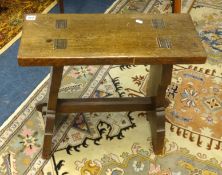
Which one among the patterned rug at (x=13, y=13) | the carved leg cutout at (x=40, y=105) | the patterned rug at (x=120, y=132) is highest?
the patterned rug at (x=13, y=13)

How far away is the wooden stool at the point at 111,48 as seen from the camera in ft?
4.13

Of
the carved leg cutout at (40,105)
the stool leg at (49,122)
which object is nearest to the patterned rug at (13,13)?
the carved leg cutout at (40,105)

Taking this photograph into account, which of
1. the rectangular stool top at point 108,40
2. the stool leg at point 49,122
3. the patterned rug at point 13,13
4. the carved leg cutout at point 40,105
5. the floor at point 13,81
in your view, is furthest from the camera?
the patterned rug at point 13,13

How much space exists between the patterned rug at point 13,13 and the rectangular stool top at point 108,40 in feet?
2.98

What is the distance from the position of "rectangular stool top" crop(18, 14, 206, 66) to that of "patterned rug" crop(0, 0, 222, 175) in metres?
0.53

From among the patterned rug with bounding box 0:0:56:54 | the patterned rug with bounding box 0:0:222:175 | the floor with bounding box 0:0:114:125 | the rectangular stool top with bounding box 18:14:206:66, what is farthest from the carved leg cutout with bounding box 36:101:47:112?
the patterned rug with bounding box 0:0:56:54

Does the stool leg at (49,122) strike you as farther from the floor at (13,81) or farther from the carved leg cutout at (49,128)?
the floor at (13,81)

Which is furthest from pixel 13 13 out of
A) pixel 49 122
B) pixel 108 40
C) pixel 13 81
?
pixel 108 40

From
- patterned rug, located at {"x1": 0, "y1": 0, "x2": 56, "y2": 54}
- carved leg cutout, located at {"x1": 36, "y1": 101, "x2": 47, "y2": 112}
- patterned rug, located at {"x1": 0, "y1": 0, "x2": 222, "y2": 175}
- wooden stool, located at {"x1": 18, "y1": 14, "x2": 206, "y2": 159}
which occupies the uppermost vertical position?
wooden stool, located at {"x1": 18, "y1": 14, "x2": 206, "y2": 159}

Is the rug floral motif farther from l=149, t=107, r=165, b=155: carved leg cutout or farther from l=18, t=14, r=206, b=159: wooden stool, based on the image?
l=149, t=107, r=165, b=155: carved leg cutout

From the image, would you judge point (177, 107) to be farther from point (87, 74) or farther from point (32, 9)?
point (32, 9)

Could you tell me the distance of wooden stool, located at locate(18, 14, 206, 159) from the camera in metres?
1.26

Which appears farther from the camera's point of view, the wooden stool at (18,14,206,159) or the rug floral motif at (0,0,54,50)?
the rug floral motif at (0,0,54,50)

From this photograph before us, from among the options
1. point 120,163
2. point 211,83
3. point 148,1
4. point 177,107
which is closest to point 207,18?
point 148,1
